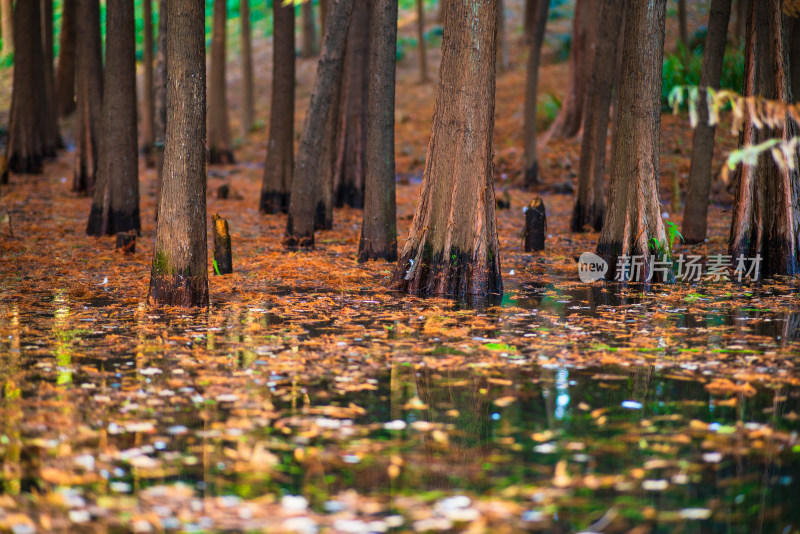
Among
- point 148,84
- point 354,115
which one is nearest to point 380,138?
point 354,115

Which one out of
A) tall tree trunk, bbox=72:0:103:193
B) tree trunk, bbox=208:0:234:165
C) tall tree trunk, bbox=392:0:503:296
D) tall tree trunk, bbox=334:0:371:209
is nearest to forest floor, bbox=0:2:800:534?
tall tree trunk, bbox=392:0:503:296

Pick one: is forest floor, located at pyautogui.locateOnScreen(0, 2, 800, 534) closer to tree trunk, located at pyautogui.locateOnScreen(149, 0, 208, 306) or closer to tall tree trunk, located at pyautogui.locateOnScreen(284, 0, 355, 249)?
tree trunk, located at pyautogui.locateOnScreen(149, 0, 208, 306)

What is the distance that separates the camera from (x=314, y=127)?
13359mm

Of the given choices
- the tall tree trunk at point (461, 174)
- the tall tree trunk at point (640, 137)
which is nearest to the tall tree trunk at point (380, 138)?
the tall tree trunk at point (461, 174)

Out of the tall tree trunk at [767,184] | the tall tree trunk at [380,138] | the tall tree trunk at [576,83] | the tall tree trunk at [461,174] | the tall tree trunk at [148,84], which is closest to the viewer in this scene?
the tall tree trunk at [461,174]

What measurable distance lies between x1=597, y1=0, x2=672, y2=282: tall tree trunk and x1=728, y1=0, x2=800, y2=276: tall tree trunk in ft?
5.51

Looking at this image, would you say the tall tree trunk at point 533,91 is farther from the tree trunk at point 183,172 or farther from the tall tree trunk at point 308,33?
the tall tree trunk at point 308,33

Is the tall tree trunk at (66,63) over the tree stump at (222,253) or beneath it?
over

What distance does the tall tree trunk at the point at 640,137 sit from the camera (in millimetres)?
11078

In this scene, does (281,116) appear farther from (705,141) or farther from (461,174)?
(705,141)

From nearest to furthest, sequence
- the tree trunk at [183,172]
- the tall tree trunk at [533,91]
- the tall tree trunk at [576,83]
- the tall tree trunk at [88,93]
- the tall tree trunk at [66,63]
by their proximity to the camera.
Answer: the tree trunk at [183,172]
the tall tree trunk at [88,93]
the tall tree trunk at [533,91]
the tall tree trunk at [576,83]
the tall tree trunk at [66,63]

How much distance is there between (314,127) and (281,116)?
13.8 ft

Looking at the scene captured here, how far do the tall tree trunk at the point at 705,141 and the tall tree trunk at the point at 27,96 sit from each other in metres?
17.7

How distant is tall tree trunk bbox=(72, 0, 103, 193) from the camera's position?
648 inches
